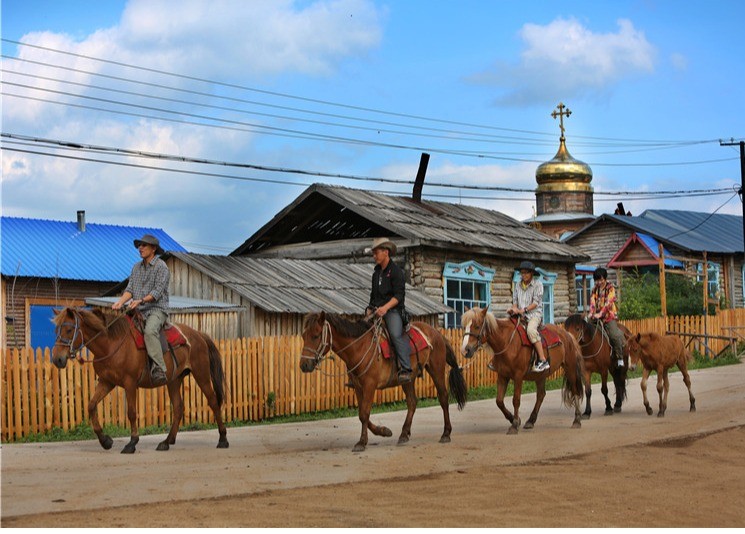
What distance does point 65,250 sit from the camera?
3766 cm

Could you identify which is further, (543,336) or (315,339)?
(543,336)

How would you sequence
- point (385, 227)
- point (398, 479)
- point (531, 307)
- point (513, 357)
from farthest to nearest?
1. point (385, 227)
2. point (531, 307)
3. point (513, 357)
4. point (398, 479)

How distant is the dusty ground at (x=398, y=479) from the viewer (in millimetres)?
8570

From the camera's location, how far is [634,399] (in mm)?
20984

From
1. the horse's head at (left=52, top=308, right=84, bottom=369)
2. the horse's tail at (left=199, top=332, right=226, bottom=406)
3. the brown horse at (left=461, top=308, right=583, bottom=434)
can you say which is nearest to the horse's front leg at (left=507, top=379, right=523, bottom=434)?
the brown horse at (left=461, top=308, right=583, bottom=434)

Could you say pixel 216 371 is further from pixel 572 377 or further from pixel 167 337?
pixel 572 377

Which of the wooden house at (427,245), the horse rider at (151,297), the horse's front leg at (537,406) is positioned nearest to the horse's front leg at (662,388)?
the horse's front leg at (537,406)

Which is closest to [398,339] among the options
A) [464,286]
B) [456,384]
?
[456,384]

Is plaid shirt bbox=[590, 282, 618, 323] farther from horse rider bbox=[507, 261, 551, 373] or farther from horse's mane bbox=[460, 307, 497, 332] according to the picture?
horse's mane bbox=[460, 307, 497, 332]

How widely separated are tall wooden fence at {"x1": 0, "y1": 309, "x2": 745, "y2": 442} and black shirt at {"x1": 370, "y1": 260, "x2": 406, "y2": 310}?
1.13 metres

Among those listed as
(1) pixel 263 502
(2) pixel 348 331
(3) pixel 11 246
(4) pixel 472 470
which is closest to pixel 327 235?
(3) pixel 11 246

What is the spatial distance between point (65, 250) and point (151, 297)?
2571 cm

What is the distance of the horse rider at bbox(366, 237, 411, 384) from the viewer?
1382 centimetres

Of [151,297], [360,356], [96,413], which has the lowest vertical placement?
[96,413]
